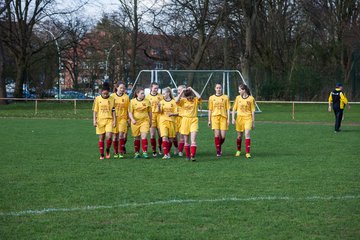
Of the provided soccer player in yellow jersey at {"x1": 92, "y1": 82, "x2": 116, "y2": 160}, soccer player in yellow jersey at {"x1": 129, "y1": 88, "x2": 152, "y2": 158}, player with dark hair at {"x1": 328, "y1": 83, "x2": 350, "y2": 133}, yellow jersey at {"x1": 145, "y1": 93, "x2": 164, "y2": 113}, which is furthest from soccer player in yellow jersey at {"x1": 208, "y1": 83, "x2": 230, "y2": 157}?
player with dark hair at {"x1": 328, "y1": 83, "x2": 350, "y2": 133}

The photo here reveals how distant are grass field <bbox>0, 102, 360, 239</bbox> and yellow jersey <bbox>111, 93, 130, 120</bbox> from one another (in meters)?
1.11

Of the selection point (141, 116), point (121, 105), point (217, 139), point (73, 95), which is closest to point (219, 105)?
point (217, 139)

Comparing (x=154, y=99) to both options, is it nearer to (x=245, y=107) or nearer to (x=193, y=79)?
(x=245, y=107)

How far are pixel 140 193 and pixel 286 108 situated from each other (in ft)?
112

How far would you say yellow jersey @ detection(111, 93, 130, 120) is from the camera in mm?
15156

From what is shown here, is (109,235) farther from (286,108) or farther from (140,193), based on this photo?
(286,108)

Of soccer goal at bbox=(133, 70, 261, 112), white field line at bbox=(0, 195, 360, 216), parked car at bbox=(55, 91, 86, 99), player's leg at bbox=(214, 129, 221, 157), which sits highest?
soccer goal at bbox=(133, 70, 261, 112)

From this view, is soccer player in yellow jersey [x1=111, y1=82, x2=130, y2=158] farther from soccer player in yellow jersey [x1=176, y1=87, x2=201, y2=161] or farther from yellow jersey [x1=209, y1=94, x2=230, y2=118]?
yellow jersey [x1=209, y1=94, x2=230, y2=118]

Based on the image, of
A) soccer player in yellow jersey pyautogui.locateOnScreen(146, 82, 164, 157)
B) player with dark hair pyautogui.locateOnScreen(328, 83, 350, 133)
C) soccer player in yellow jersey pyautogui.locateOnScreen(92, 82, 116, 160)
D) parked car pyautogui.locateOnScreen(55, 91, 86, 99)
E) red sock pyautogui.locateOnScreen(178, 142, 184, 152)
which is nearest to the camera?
soccer player in yellow jersey pyautogui.locateOnScreen(92, 82, 116, 160)

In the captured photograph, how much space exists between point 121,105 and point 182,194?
5905 millimetres

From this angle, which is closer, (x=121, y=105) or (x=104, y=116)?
(x=104, y=116)

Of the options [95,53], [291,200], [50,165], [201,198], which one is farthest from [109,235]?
[95,53]

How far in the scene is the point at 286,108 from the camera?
42812 mm

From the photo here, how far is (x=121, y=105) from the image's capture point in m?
15.2
